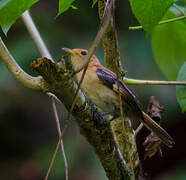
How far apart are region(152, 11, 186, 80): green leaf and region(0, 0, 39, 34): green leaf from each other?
3.85 ft

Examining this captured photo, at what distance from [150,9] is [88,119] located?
688 mm

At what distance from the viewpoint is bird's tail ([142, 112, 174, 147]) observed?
8.24 feet

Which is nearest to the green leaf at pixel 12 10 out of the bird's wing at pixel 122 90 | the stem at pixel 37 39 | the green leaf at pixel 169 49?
the stem at pixel 37 39

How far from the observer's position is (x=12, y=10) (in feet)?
4.69

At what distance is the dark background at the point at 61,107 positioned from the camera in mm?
5180

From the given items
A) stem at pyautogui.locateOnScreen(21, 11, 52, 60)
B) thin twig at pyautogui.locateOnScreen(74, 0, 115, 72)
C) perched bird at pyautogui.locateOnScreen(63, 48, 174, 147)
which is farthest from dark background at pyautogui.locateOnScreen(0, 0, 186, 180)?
thin twig at pyautogui.locateOnScreen(74, 0, 115, 72)

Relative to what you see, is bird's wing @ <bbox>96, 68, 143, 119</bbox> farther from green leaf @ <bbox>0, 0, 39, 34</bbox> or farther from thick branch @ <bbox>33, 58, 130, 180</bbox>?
green leaf @ <bbox>0, 0, 39, 34</bbox>

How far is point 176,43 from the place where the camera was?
2383 millimetres

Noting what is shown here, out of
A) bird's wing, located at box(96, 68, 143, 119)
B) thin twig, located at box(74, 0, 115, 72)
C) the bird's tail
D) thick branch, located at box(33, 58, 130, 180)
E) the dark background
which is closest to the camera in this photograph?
thin twig, located at box(74, 0, 115, 72)

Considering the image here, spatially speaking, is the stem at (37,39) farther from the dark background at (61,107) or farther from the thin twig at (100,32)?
the dark background at (61,107)

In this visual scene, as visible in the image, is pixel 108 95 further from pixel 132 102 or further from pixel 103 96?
pixel 132 102

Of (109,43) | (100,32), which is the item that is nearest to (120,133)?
(109,43)

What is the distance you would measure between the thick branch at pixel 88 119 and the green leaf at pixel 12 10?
0.20m

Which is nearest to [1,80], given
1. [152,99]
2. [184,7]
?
[152,99]
